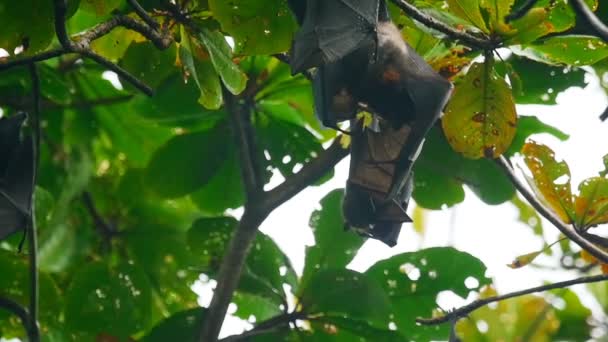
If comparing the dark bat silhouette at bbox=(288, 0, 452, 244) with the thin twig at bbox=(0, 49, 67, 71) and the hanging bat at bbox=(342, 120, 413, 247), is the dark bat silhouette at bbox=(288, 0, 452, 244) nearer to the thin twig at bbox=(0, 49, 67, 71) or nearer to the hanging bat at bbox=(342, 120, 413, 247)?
the hanging bat at bbox=(342, 120, 413, 247)

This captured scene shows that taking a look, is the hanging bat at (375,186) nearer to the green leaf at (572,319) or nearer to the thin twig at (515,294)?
the thin twig at (515,294)

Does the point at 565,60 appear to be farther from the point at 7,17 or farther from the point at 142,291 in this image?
the point at 142,291

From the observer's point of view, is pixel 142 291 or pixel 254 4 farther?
pixel 142 291

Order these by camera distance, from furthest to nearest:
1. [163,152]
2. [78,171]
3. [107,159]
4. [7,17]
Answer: [107,159] < [78,171] < [163,152] < [7,17]

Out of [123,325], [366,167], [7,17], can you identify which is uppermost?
[366,167]

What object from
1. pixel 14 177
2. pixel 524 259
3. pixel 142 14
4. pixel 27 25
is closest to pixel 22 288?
pixel 14 177

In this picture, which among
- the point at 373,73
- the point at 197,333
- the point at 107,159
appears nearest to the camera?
the point at 373,73

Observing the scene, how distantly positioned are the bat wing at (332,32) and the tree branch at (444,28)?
0.15 meters

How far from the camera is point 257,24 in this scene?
2348mm

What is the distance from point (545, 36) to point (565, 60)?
80 millimetres

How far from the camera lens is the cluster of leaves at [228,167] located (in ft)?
8.01

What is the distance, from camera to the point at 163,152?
3635 mm

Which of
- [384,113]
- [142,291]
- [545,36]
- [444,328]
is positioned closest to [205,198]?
[142,291]

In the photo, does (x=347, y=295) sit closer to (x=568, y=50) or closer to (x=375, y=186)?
(x=375, y=186)
